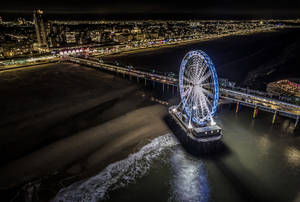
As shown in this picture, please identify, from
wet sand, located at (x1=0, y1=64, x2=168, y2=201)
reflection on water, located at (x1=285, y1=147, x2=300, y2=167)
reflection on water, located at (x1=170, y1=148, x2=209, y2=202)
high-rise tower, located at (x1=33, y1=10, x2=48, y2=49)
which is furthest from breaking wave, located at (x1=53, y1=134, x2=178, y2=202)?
Answer: high-rise tower, located at (x1=33, y1=10, x2=48, y2=49)

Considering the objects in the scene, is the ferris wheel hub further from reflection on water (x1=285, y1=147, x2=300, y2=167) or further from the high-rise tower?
the high-rise tower

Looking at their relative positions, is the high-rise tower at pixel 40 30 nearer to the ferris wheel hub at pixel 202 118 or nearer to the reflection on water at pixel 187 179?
the ferris wheel hub at pixel 202 118

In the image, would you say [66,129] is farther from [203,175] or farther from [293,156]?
[293,156]

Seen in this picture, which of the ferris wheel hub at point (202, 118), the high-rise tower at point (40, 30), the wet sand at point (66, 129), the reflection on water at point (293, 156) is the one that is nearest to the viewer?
the wet sand at point (66, 129)

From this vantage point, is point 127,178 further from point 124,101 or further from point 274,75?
point 274,75

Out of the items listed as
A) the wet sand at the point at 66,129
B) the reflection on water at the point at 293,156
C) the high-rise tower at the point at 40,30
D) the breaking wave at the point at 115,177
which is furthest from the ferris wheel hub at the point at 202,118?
the high-rise tower at the point at 40,30

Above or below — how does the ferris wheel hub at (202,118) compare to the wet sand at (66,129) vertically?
above

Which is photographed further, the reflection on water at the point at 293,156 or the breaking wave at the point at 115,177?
the reflection on water at the point at 293,156

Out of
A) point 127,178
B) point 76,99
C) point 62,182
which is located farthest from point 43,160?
point 76,99
